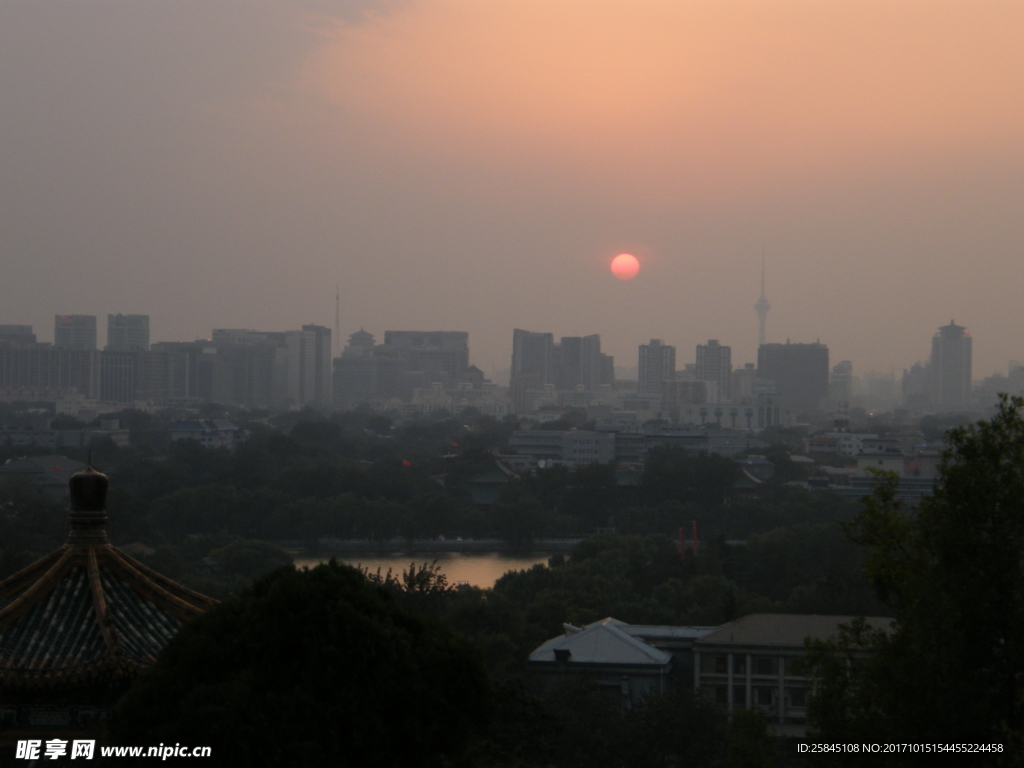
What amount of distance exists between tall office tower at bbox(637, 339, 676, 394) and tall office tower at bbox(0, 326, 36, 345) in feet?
107

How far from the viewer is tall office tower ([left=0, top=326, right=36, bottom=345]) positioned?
235 ft

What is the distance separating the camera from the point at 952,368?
288 ft

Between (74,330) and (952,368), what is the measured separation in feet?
173

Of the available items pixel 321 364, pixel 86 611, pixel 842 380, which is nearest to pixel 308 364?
pixel 321 364

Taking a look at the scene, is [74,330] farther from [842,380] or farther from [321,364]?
[842,380]

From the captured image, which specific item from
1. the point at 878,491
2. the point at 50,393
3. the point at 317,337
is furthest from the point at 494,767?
the point at 317,337

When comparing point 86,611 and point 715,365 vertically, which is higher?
point 715,365

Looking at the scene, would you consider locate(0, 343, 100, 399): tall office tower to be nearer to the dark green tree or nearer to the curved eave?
the curved eave

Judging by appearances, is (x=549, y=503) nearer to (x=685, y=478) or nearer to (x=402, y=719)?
(x=685, y=478)

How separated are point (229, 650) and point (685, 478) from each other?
25.0 metres

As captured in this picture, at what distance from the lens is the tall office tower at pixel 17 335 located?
71.7 meters

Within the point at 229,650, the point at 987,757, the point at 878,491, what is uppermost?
the point at 878,491

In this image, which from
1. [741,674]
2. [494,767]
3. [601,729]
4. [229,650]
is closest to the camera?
[229,650]

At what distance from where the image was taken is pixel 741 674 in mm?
9445
